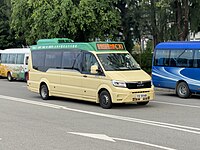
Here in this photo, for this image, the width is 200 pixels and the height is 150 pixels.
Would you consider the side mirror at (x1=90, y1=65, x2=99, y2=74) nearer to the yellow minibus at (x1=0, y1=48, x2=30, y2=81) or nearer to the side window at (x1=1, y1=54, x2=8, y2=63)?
the yellow minibus at (x1=0, y1=48, x2=30, y2=81)

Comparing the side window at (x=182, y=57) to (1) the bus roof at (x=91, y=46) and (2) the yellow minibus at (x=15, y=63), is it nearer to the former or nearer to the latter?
(1) the bus roof at (x=91, y=46)

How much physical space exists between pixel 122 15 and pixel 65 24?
17.4 feet

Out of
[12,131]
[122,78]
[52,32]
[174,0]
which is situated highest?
[174,0]

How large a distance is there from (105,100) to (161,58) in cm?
669

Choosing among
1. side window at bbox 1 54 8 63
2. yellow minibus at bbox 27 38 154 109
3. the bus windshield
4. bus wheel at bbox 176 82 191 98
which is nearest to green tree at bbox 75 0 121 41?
side window at bbox 1 54 8 63

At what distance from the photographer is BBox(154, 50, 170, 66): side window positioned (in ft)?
65.6

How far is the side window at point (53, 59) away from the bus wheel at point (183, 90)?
232 inches

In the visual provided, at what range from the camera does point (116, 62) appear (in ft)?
49.5

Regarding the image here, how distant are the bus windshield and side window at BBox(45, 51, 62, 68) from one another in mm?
2528

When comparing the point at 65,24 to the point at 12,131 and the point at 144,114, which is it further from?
the point at 12,131

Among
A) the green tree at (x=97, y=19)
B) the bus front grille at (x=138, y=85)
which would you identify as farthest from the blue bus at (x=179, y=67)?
the green tree at (x=97, y=19)

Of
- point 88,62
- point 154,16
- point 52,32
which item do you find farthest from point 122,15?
point 88,62

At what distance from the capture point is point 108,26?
2928 centimetres

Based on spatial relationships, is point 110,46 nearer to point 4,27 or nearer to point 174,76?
point 174,76
